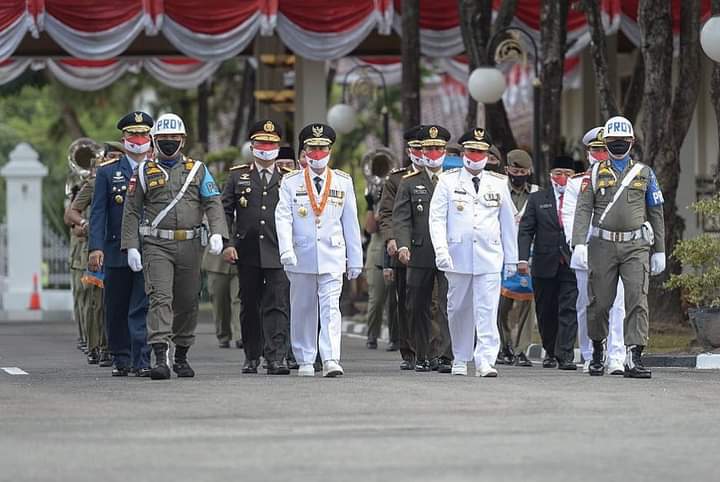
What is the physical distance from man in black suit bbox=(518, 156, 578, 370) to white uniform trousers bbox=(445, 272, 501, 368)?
1.83m

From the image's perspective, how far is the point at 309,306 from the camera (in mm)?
17219

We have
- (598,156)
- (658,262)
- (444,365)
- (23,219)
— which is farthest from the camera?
(23,219)

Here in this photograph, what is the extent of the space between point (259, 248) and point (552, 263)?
3.08 meters

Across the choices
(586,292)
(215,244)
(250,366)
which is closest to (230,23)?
(586,292)

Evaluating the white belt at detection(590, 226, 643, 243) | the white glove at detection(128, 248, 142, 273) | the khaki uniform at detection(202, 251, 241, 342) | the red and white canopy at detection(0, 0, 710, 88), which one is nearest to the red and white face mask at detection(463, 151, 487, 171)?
the white belt at detection(590, 226, 643, 243)

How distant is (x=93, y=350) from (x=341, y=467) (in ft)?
31.5

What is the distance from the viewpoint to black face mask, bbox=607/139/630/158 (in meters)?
17.0

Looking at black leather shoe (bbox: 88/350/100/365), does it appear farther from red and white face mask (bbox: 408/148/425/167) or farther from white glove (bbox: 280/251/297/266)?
red and white face mask (bbox: 408/148/425/167)

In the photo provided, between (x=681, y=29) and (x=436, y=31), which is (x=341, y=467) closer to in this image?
(x=681, y=29)

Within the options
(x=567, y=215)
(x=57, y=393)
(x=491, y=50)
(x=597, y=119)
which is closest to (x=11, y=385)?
(x=57, y=393)

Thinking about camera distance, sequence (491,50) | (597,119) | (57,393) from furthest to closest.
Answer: (597,119) < (491,50) < (57,393)

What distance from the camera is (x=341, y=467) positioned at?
10422 millimetres

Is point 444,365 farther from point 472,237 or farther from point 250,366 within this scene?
point 250,366

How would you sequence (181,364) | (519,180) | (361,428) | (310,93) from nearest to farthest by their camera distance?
(361,428)
(181,364)
(519,180)
(310,93)
